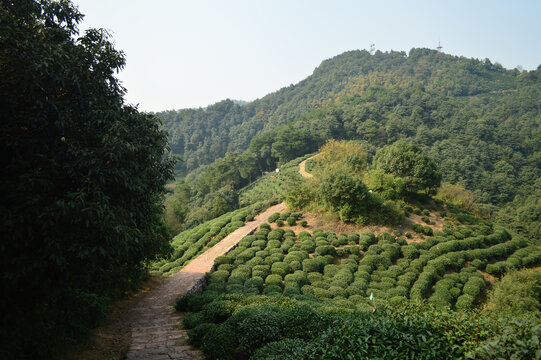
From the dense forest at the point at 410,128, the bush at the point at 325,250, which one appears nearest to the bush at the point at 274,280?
the bush at the point at 325,250

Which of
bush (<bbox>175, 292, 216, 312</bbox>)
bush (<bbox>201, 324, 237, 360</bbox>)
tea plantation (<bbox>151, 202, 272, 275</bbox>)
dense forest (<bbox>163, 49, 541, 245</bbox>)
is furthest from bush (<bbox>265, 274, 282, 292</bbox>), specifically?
dense forest (<bbox>163, 49, 541, 245</bbox>)

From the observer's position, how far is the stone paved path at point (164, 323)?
667 centimetres

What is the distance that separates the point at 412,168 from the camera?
27.5m

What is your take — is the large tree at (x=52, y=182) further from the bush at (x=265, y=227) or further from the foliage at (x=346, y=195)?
the foliage at (x=346, y=195)

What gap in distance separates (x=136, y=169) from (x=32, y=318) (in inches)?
120

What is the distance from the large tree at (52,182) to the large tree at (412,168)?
1028 inches

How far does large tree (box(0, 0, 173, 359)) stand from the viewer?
175 inches

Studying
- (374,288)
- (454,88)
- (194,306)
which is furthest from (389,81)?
(194,306)

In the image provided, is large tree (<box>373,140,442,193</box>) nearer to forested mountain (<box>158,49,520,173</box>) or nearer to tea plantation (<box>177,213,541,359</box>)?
tea plantation (<box>177,213,541,359</box>)

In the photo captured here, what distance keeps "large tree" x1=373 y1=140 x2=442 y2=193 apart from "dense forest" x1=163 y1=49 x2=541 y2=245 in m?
14.4

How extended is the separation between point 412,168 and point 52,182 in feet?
92.5

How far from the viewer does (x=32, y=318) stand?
16.6ft

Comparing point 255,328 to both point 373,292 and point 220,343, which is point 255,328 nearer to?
point 220,343

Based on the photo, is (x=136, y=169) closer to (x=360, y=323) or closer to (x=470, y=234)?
(x=360, y=323)
